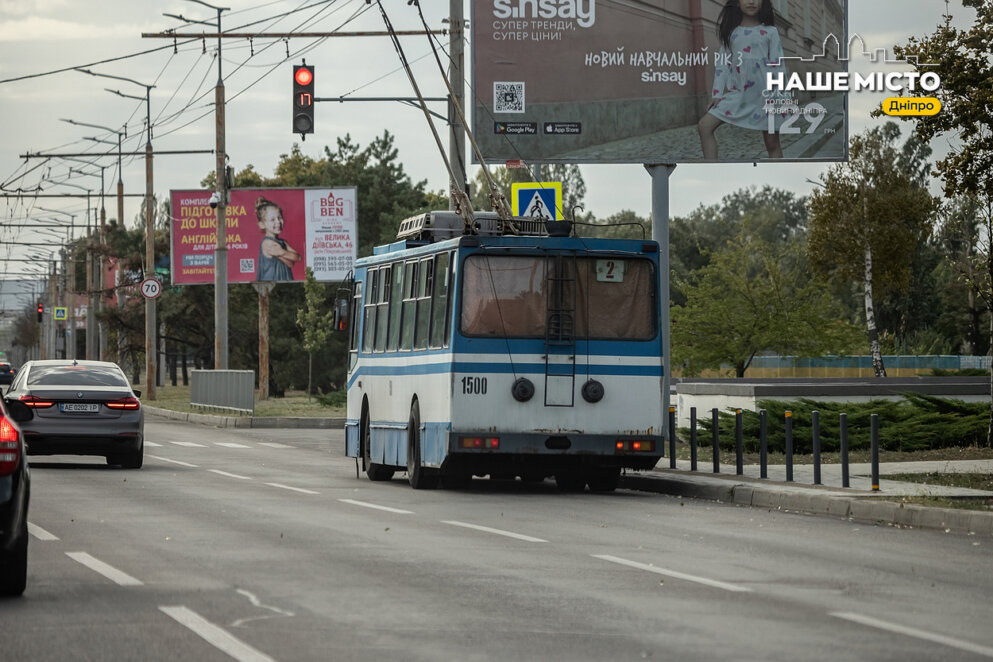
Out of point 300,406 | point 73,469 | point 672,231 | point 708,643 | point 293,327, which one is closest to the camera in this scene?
point 708,643

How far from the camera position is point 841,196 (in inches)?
2869

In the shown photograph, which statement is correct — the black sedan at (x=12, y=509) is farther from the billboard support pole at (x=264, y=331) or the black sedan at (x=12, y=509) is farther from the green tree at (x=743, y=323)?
the billboard support pole at (x=264, y=331)

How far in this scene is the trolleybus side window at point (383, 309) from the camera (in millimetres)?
23922

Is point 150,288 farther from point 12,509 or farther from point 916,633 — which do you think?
point 916,633

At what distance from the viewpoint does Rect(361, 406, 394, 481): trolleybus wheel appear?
948 inches

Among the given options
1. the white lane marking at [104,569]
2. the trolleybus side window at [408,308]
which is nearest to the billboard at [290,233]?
the trolleybus side window at [408,308]

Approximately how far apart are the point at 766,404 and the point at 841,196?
46.3m

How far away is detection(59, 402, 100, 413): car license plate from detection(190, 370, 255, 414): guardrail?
71.2 ft

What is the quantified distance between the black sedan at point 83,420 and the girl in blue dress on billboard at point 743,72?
10.4 m

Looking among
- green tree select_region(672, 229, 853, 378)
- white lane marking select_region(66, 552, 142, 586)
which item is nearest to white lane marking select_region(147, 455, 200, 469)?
white lane marking select_region(66, 552, 142, 586)

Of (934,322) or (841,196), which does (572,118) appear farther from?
(934,322)

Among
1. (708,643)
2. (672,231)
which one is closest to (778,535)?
(708,643)

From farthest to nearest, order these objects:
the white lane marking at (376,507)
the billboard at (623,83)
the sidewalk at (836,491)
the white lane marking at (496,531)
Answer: the billboard at (623,83) < the white lane marking at (376,507) < the sidewalk at (836,491) < the white lane marking at (496,531)

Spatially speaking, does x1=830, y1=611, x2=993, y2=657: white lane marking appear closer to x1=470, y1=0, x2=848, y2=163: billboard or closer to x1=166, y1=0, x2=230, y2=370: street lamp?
x1=470, y1=0, x2=848, y2=163: billboard
